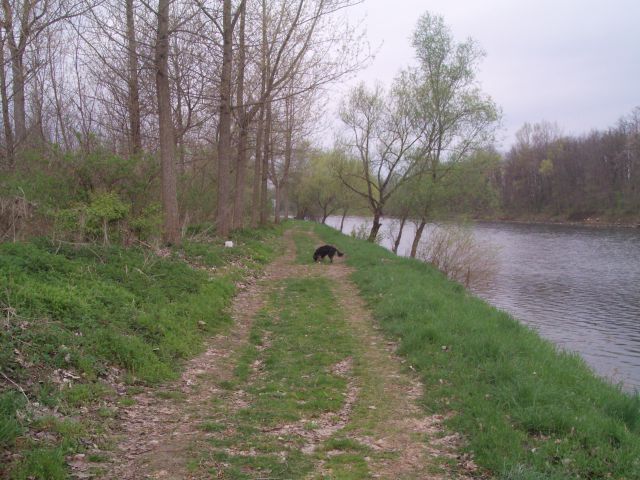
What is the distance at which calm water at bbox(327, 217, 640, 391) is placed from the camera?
12.8 m

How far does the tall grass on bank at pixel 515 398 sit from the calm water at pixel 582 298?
1.75 metres

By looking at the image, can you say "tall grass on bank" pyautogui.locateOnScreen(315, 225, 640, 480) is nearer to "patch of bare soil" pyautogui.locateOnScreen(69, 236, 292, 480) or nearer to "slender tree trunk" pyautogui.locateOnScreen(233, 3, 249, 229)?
→ "patch of bare soil" pyautogui.locateOnScreen(69, 236, 292, 480)

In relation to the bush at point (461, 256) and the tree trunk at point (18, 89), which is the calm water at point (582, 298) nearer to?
the bush at point (461, 256)

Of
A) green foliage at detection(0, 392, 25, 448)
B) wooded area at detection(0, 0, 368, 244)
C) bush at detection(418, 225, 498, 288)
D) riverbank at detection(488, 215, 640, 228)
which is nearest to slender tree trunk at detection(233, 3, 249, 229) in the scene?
wooded area at detection(0, 0, 368, 244)

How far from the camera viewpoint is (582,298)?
1966 centimetres

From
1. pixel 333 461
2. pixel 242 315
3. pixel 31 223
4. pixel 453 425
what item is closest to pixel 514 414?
pixel 453 425

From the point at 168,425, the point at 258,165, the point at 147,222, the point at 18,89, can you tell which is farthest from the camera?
the point at 258,165

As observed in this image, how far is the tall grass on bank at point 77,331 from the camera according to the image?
4.02 meters

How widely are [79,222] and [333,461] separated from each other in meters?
6.89

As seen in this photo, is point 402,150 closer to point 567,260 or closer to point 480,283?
point 480,283

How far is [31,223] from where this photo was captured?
9484 mm

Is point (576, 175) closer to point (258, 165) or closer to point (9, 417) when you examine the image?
point (258, 165)

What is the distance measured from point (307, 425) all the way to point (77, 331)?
9.77 ft

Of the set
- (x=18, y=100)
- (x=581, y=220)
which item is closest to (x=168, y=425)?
(x=18, y=100)
